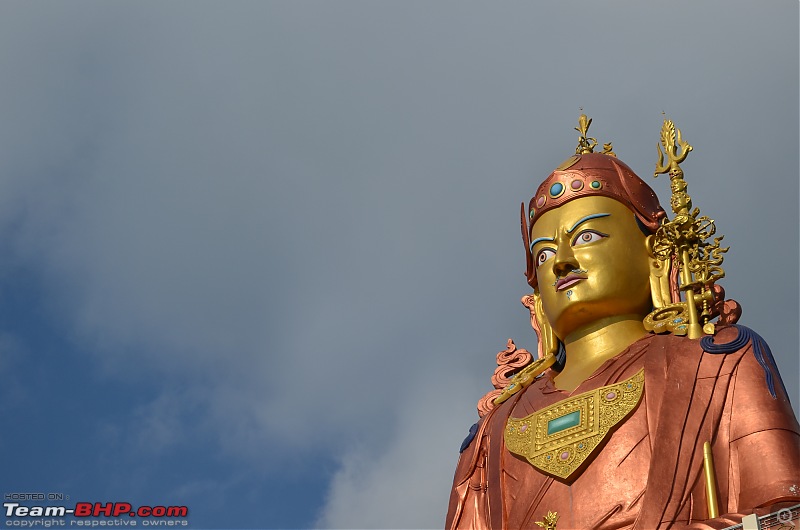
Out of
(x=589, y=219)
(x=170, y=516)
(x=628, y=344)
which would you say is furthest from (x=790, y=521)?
(x=170, y=516)

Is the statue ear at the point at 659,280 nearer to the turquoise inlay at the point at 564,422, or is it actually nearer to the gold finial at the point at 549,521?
the turquoise inlay at the point at 564,422

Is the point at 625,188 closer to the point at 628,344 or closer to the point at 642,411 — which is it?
the point at 628,344

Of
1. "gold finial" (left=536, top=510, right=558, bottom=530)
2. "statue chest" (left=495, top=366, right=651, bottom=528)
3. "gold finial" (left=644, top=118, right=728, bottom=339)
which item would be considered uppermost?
"gold finial" (left=644, top=118, right=728, bottom=339)

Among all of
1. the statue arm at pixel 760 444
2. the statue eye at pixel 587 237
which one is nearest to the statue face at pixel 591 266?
the statue eye at pixel 587 237

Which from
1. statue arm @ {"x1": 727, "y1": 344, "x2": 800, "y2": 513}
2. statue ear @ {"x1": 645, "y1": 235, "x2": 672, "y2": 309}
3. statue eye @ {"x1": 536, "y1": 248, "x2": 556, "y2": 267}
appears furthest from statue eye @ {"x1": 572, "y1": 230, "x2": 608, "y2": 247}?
statue arm @ {"x1": 727, "y1": 344, "x2": 800, "y2": 513}

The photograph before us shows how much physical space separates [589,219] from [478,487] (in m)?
2.61

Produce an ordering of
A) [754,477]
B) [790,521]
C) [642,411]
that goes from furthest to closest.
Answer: [642,411], [754,477], [790,521]

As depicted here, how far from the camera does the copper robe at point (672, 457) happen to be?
31.5ft

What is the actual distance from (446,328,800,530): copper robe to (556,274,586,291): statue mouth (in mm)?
787

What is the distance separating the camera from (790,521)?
8141 mm

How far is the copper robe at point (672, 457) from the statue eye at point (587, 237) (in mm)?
1015

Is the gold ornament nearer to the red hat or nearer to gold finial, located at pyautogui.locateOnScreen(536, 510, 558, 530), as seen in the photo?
gold finial, located at pyautogui.locateOnScreen(536, 510, 558, 530)

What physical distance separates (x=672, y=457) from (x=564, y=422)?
1.09 m

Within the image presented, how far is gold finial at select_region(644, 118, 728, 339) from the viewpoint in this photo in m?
10.8
